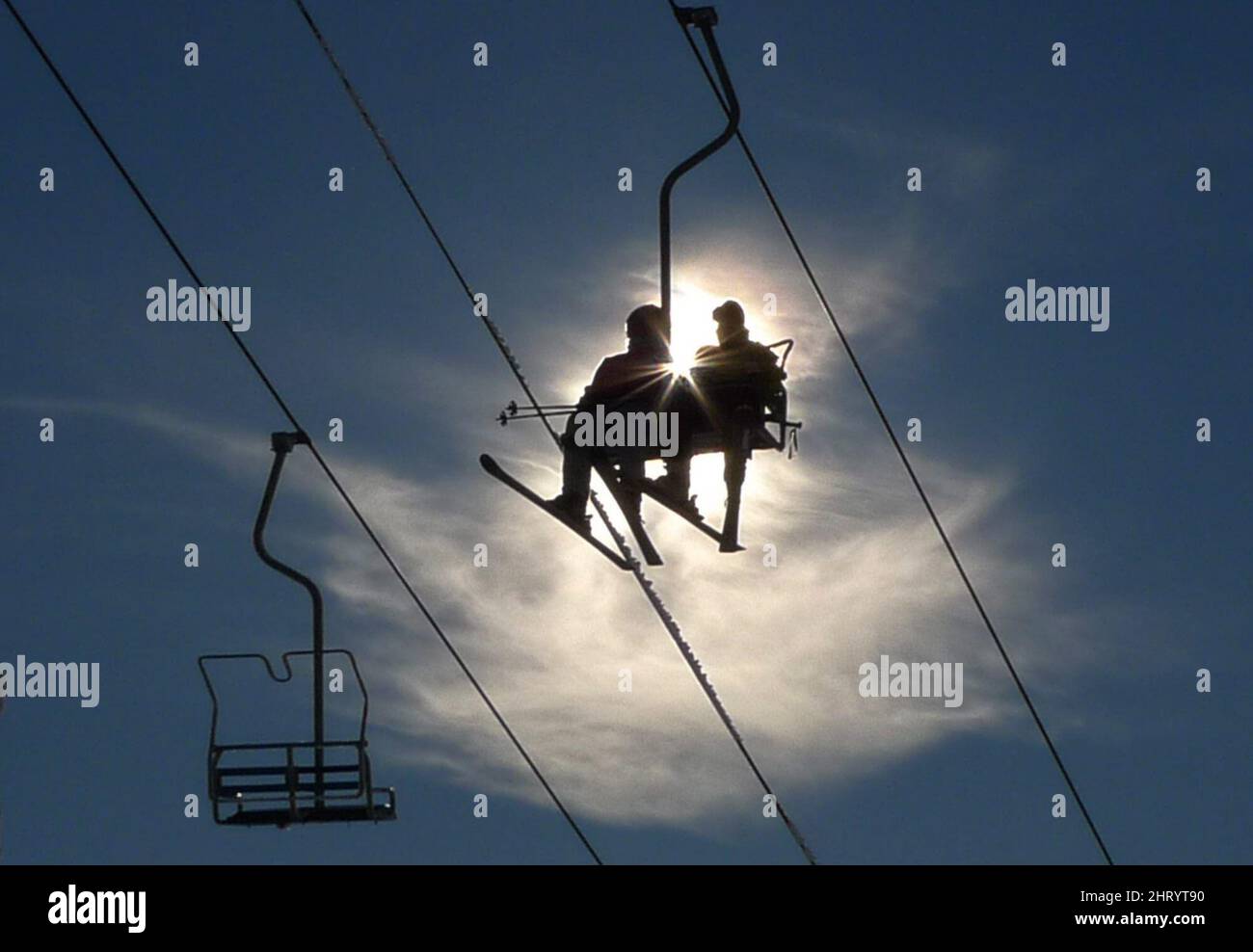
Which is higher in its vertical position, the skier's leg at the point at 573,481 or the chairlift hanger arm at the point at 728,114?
the chairlift hanger arm at the point at 728,114

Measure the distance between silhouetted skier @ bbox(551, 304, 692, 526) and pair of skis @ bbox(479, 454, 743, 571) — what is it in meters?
0.05

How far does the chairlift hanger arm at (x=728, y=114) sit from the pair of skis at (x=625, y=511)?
1.80 metres

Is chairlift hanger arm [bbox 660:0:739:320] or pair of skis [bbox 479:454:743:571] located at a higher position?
chairlift hanger arm [bbox 660:0:739:320]

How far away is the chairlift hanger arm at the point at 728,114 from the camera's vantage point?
22.5m

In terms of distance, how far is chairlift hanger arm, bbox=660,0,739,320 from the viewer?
73.9 ft

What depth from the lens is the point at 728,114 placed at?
22.7 meters

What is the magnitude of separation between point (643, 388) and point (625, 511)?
93 cm

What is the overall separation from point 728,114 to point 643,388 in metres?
1.96

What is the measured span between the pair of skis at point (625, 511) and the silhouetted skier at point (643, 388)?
0.05m
